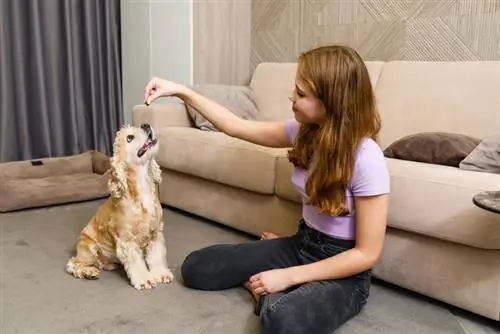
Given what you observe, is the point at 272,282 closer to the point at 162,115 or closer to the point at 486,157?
the point at 486,157

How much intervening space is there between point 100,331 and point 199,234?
3.06 ft

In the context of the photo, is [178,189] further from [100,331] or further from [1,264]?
[100,331]

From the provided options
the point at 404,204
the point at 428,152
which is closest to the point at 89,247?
the point at 404,204

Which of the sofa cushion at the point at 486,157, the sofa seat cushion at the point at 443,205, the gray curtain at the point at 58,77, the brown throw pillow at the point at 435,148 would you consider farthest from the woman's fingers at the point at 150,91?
the gray curtain at the point at 58,77

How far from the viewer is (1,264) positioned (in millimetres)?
1944

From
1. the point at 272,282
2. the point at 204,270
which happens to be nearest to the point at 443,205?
the point at 272,282

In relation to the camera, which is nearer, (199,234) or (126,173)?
(126,173)

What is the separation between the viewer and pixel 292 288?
4.70 feet

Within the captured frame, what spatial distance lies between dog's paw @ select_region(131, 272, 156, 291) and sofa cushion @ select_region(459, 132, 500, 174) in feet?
3.61

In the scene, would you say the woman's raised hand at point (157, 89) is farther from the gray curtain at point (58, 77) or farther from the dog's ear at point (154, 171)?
the gray curtain at point (58, 77)

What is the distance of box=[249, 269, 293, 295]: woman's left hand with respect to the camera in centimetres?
142

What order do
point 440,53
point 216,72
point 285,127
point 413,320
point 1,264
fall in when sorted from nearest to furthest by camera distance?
point 413,320, point 285,127, point 1,264, point 440,53, point 216,72

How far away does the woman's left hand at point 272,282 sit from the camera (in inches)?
55.9

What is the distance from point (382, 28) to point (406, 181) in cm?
142
